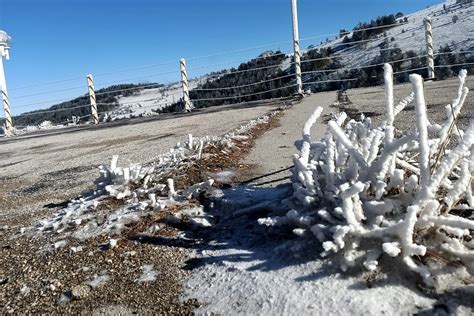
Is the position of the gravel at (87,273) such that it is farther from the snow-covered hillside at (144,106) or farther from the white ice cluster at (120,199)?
the snow-covered hillside at (144,106)

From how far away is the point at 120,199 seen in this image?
2.66 m

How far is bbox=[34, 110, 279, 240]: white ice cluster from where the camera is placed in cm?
234

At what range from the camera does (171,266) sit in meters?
1.83

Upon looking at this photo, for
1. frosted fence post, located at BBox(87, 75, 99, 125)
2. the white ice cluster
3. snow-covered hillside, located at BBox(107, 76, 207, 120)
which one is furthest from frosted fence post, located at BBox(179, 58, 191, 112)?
the white ice cluster

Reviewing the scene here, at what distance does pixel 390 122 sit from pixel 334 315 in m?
0.84

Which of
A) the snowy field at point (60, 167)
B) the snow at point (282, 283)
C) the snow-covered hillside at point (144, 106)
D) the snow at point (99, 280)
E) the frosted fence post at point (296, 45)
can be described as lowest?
the snow at point (99, 280)

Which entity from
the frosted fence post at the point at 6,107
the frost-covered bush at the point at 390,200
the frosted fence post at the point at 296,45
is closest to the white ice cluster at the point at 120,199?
the frost-covered bush at the point at 390,200

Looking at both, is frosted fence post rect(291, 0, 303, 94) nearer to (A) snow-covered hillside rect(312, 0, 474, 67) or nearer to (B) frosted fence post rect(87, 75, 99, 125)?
(B) frosted fence post rect(87, 75, 99, 125)

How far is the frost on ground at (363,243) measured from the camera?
1387 mm

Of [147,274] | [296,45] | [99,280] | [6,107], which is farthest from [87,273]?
[6,107]

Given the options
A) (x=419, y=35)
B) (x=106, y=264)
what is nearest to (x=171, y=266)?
(x=106, y=264)

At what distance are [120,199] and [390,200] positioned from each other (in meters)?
1.60

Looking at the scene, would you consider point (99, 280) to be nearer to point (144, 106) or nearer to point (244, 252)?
point (244, 252)

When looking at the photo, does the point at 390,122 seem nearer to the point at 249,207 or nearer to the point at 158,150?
the point at 249,207
